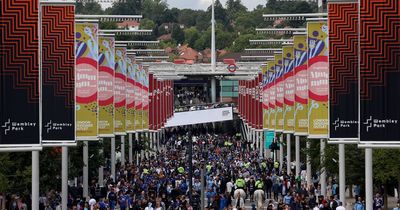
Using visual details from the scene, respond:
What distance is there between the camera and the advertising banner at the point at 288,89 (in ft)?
175

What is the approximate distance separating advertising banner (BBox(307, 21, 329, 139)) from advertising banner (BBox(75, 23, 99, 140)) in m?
5.42

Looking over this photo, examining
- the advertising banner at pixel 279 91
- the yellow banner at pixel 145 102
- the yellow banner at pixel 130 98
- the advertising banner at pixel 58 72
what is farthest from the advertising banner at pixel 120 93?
the advertising banner at pixel 58 72

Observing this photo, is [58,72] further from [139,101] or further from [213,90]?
[213,90]

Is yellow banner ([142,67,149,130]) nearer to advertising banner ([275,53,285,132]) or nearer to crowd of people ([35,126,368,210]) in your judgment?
crowd of people ([35,126,368,210])

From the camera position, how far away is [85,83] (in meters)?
40.7

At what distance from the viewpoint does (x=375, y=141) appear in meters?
28.0

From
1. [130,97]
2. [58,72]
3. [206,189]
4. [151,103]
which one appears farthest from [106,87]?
[151,103]

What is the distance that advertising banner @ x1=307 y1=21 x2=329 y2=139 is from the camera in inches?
1583

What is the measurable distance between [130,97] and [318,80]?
1994cm

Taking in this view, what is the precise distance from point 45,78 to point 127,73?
23425mm

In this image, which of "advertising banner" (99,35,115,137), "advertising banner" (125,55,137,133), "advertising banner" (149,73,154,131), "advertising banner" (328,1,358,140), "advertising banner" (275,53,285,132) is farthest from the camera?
"advertising banner" (149,73,154,131)

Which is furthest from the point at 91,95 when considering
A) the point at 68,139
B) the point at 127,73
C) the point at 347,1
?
the point at 127,73

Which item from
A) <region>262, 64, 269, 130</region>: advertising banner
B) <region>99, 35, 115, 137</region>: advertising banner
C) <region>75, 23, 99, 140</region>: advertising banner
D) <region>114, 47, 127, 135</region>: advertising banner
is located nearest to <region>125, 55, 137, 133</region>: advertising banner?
<region>114, 47, 127, 135</region>: advertising banner

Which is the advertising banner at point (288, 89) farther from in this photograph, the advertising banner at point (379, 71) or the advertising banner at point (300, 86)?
the advertising banner at point (379, 71)
